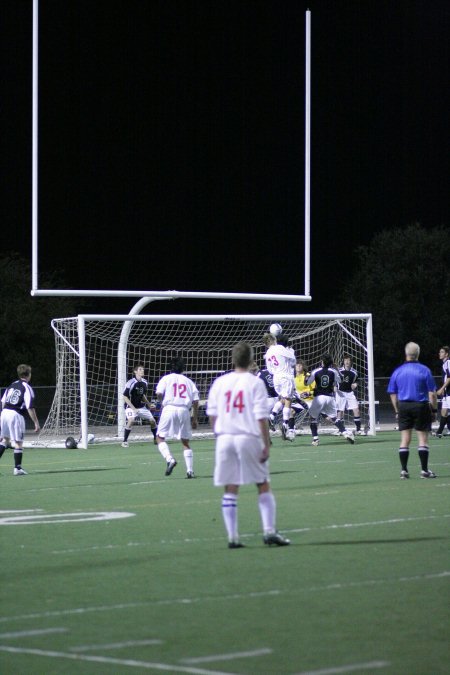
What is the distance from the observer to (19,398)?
2048 centimetres

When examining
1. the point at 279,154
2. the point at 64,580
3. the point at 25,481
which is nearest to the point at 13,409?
the point at 25,481

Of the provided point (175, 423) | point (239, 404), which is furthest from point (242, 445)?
point (175, 423)

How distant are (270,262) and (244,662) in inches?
2601

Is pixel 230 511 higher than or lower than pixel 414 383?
lower

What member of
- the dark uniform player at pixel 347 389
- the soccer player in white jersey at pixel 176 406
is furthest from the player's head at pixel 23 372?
the dark uniform player at pixel 347 389

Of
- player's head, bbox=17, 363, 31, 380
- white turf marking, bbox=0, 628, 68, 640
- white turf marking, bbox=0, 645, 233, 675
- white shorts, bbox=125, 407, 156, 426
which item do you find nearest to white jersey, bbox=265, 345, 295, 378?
white shorts, bbox=125, 407, 156, 426

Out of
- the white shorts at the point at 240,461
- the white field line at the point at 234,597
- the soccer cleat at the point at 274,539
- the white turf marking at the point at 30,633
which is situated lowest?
the white turf marking at the point at 30,633

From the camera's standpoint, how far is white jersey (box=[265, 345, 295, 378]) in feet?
85.5

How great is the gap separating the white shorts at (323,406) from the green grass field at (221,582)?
950 cm

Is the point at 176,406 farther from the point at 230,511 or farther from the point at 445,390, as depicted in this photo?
the point at 445,390

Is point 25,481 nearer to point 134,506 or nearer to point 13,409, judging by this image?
point 13,409

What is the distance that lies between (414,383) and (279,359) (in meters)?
8.70

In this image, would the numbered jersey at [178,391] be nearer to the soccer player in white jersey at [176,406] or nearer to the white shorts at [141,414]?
the soccer player in white jersey at [176,406]

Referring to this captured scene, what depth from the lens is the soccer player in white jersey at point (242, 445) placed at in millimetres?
10789
